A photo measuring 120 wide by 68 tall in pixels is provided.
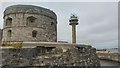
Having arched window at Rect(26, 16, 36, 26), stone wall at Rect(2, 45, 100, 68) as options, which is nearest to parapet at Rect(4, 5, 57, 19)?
arched window at Rect(26, 16, 36, 26)

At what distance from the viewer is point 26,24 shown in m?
21.3

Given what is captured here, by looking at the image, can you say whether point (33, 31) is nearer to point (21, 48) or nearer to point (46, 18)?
point (46, 18)

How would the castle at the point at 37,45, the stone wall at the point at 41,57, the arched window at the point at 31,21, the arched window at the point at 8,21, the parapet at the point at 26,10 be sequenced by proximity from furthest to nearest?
the arched window at the point at 8,21
the arched window at the point at 31,21
the parapet at the point at 26,10
the castle at the point at 37,45
the stone wall at the point at 41,57

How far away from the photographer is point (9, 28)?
21.6 meters

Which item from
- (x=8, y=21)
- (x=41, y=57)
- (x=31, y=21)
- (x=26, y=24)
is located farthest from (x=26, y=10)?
(x=41, y=57)

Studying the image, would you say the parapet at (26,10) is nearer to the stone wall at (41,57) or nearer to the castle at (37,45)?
the castle at (37,45)

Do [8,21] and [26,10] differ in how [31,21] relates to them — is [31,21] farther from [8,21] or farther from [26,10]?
[8,21]

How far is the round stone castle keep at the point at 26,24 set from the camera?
21.1 metres

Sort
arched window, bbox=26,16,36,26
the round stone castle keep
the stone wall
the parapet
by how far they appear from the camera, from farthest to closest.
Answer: arched window, bbox=26,16,36,26
the parapet
the round stone castle keep
the stone wall

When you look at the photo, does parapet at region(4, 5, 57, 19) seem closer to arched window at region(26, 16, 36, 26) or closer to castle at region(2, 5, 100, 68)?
castle at region(2, 5, 100, 68)

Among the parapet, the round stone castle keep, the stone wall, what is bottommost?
the stone wall

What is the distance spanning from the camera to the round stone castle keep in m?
21.1

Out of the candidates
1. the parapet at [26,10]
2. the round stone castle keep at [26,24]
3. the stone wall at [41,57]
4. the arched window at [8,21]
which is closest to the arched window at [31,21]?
the round stone castle keep at [26,24]

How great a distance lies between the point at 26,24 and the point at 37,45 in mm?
6434
